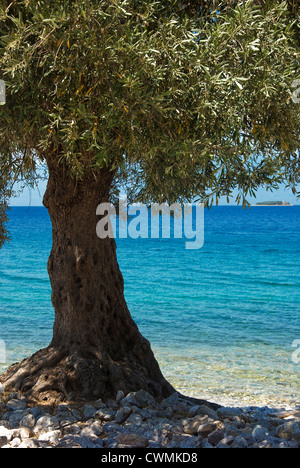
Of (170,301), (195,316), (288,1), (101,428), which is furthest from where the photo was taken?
(170,301)

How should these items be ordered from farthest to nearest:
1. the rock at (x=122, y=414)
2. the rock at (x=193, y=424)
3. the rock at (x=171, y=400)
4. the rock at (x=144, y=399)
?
the rock at (x=171, y=400)
the rock at (x=144, y=399)
the rock at (x=122, y=414)
the rock at (x=193, y=424)

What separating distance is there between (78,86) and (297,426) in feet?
18.7

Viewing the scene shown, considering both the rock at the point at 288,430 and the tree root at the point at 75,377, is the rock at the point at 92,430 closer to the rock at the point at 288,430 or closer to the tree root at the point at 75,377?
the tree root at the point at 75,377

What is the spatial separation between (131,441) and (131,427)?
0.64 m

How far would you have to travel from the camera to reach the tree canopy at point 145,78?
586 centimetres

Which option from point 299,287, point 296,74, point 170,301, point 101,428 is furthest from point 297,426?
point 299,287

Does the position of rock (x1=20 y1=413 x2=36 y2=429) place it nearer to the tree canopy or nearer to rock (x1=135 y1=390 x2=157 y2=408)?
rock (x1=135 y1=390 x2=157 y2=408)

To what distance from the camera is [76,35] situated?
5.83 meters

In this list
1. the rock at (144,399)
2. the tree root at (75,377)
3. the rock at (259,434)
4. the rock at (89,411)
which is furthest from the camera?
the tree root at (75,377)

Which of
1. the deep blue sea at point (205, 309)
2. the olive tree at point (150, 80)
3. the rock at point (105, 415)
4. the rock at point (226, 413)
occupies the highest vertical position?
the olive tree at point (150, 80)

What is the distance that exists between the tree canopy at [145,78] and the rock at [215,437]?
3.82 metres

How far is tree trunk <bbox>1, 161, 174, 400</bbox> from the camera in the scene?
9.30 m

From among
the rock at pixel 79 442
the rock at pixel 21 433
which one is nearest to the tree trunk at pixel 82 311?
the rock at pixel 21 433

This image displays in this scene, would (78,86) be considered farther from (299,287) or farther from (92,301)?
(299,287)
